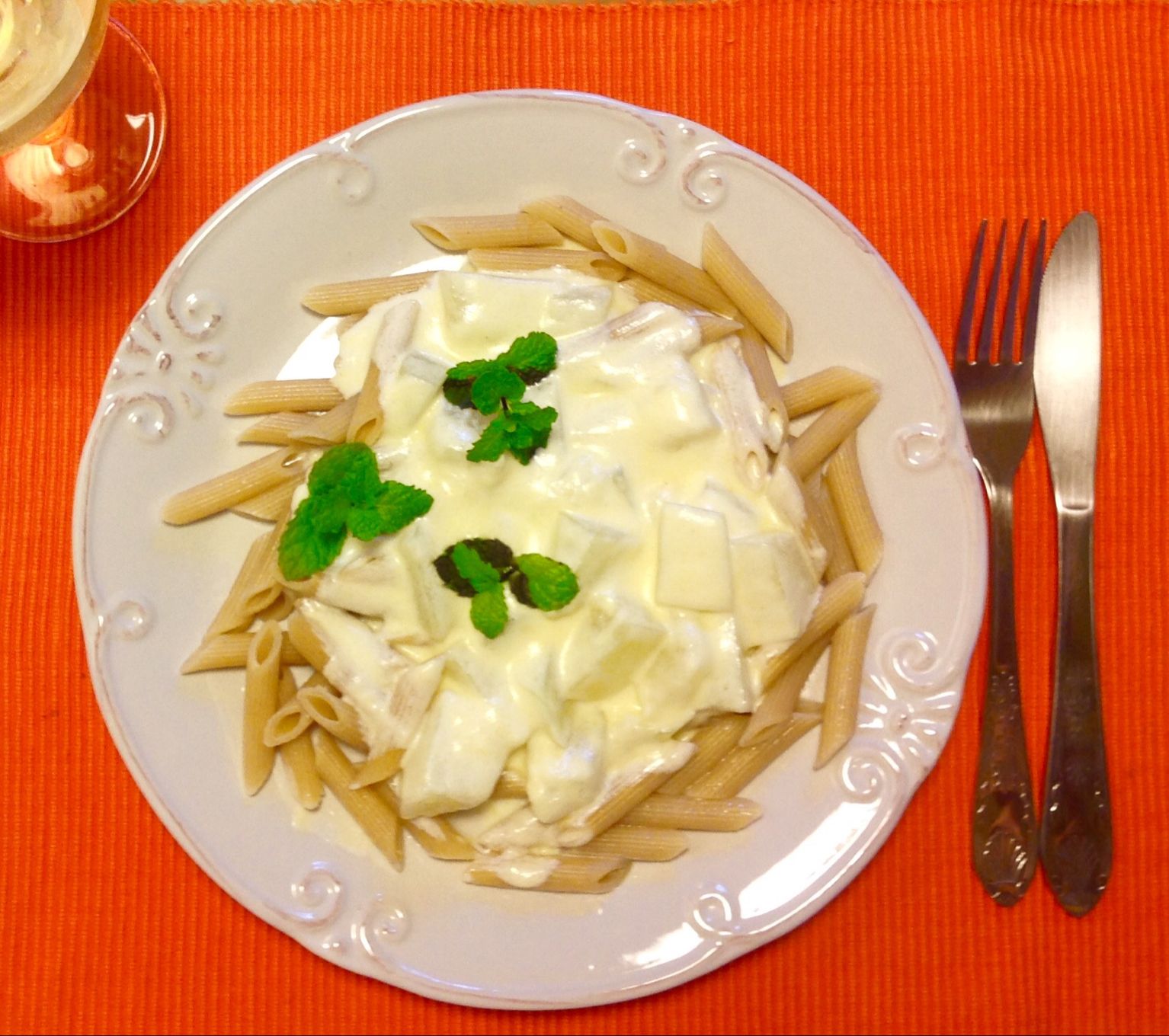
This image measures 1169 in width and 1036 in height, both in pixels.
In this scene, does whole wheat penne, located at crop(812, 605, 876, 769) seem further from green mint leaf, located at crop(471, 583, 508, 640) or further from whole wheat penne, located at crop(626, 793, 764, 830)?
green mint leaf, located at crop(471, 583, 508, 640)

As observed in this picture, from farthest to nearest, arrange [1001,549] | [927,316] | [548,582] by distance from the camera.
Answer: [927,316], [1001,549], [548,582]

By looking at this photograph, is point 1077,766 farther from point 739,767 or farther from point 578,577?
point 578,577

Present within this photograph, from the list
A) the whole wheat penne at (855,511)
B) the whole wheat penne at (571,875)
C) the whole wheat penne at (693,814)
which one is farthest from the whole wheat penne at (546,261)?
the whole wheat penne at (571,875)

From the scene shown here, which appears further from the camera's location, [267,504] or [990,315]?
[990,315]

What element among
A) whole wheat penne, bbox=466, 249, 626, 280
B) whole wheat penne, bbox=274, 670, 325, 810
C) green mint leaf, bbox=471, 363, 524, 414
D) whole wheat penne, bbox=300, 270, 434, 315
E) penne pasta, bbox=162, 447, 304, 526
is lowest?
whole wheat penne, bbox=274, 670, 325, 810

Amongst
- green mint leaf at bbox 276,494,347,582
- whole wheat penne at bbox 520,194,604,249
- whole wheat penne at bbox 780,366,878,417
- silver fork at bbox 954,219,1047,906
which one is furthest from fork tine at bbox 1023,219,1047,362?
green mint leaf at bbox 276,494,347,582

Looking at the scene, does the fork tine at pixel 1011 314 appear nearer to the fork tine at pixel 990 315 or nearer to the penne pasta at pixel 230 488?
the fork tine at pixel 990 315

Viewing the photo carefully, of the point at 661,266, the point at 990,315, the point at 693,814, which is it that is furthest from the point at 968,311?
the point at 693,814
